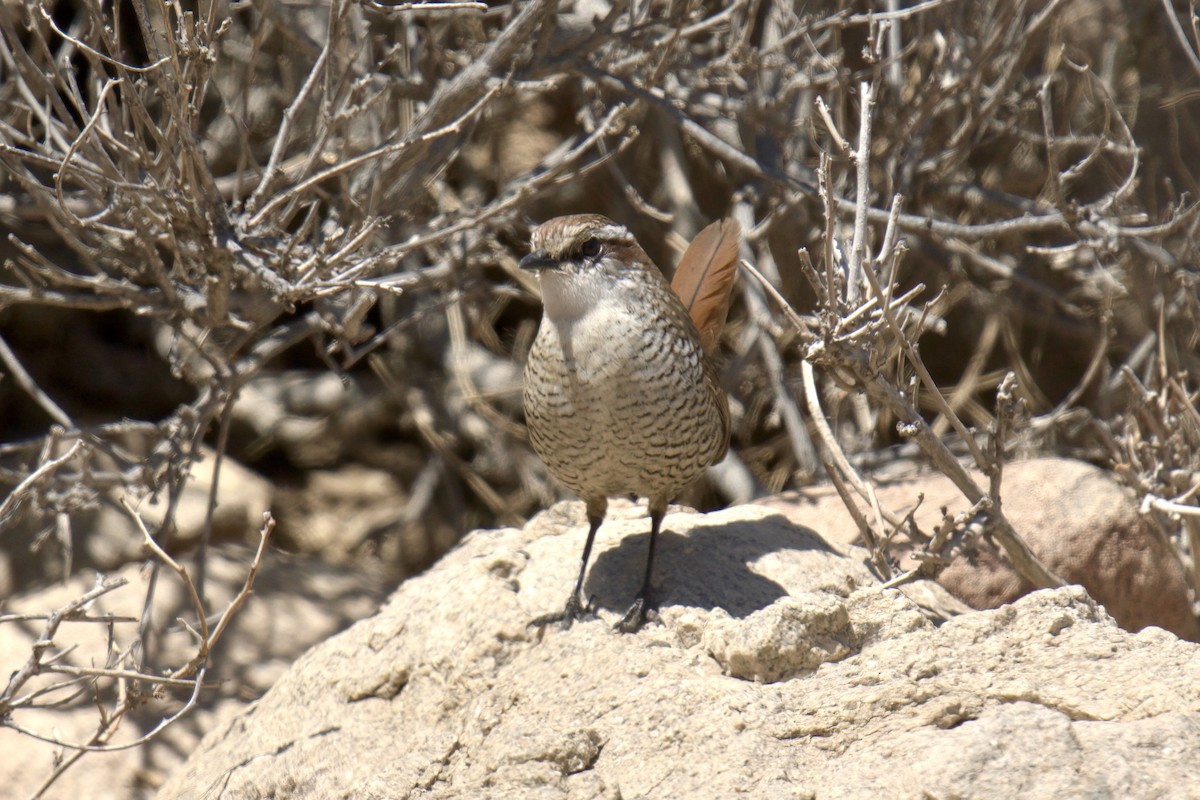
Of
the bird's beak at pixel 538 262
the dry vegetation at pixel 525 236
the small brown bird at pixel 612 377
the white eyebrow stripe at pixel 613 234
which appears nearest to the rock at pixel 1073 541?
the dry vegetation at pixel 525 236

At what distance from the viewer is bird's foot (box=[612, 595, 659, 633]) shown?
11.1 feet

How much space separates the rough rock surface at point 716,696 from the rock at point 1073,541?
54 centimetres

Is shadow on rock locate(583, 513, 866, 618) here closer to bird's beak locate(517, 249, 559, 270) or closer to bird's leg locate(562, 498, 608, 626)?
bird's leg locate(562, 498, 608, 626)

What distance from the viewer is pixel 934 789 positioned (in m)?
Answer: 2.35

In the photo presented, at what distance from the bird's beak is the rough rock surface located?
0.92 meters

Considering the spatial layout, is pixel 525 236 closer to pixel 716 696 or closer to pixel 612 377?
pixel 612 377

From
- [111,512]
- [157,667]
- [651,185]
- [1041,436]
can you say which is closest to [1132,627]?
[1041,436]

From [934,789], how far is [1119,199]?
8.79ft

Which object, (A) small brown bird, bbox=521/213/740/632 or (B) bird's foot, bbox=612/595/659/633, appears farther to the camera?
(A) small brown bird, bbox=521/213/740/632

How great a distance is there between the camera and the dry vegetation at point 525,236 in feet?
11.7

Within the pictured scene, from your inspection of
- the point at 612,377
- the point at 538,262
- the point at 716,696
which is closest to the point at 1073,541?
Result: the point at 612,377

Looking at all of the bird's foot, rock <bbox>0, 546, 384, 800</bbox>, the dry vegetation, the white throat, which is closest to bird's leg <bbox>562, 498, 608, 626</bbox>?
the bird's foot

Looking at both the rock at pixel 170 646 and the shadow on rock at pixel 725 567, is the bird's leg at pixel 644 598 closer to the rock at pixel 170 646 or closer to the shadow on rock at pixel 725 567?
the shadow on rock at pixel 725 567

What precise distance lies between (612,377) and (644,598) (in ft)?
2.05
